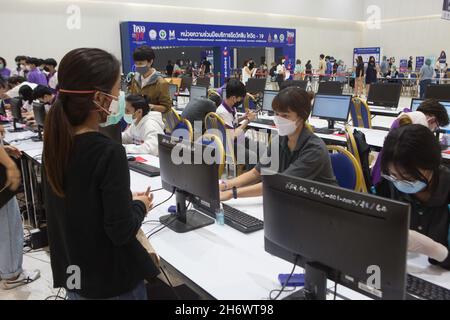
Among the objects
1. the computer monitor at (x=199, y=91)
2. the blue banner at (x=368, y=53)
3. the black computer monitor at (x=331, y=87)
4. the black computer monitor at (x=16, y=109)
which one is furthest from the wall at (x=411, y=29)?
the black computer monitor at (x=16, y=109)

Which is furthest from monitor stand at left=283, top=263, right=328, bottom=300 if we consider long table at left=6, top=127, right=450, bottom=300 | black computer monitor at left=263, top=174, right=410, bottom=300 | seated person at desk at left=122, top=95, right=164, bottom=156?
seated person at desk at left=122, top=95, right=164, bottom=156

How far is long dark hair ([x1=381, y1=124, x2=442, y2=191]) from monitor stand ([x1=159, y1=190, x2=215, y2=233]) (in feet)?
3.25

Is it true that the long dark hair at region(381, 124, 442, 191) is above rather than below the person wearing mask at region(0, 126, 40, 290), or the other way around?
above

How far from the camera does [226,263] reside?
1.73 meters

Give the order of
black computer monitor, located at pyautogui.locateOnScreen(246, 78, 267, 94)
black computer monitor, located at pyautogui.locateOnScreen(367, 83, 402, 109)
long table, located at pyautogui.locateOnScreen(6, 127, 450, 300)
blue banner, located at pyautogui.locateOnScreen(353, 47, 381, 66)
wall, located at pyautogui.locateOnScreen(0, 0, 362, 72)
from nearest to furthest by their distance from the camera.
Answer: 1. long table, located at pyautogui.locateOnScreen(6, 127, 450, 300)
2. black computer monitor, located at pyautogui.locateOnScreen(367, 83, 402, 109)
3. black computer monitor, located at pyautogui.locateOnScreen(246, 78, 267, 94)
4. wall, located at pyautogui.locateOnScreen(0, 0, 362, 72)
5. blue banner, located at pyautogui.locateOnScreen(353, 47, 381, 66)

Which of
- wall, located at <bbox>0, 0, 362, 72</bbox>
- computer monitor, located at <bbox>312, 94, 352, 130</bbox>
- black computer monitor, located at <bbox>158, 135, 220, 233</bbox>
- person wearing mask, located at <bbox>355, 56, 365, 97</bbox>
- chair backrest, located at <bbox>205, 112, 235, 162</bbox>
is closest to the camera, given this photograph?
black computer monitor, located at <bbox>158, 135, 220, 233</bbox>

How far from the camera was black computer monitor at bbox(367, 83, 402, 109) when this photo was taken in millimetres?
6281

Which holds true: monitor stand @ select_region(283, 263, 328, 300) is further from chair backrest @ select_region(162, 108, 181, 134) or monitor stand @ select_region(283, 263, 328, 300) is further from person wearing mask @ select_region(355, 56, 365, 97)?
person wearing mask @ select_region(355, 56, 365, 97)

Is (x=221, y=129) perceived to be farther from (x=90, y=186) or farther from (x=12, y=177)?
(x=90, y=186)

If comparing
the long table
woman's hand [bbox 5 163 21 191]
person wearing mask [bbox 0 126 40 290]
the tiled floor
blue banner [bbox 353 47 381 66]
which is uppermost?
blue banner [bbox 353 47 381 66]

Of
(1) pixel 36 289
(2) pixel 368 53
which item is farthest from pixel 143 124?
(2) pixel 368 53

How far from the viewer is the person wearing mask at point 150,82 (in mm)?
4344
